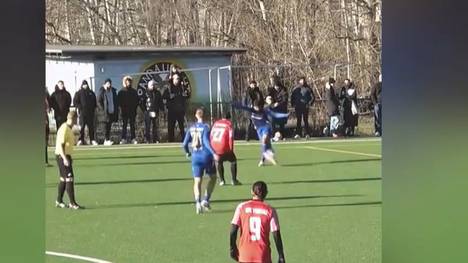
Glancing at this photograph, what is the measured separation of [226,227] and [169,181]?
543cm

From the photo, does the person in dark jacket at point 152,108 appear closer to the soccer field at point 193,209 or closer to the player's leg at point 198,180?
the soccer field at point 193,209

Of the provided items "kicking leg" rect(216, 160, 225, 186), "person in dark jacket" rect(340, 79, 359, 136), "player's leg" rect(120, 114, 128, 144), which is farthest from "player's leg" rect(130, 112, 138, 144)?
"kicking leg" rect(216, 160, 225, 186)

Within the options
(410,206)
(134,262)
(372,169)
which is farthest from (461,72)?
(372,169)

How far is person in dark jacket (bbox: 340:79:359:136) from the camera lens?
28.1 m

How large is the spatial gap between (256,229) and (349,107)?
67.6 feet

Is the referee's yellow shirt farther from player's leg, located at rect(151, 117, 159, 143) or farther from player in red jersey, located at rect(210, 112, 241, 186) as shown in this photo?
player's leg, located at rect(151, 117, 159, 143)

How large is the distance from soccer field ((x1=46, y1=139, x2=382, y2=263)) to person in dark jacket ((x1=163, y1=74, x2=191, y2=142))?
3.28 metres

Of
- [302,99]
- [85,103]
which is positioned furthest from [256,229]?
[302,99]

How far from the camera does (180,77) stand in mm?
27156

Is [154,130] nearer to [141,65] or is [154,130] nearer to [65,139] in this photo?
[141,65]

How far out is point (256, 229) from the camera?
800 cm

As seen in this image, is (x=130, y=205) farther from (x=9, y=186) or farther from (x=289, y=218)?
(x=9, y=186)

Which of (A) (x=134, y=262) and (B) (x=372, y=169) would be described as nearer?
(A) (x=134, y=262)

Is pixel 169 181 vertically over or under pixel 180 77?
under
